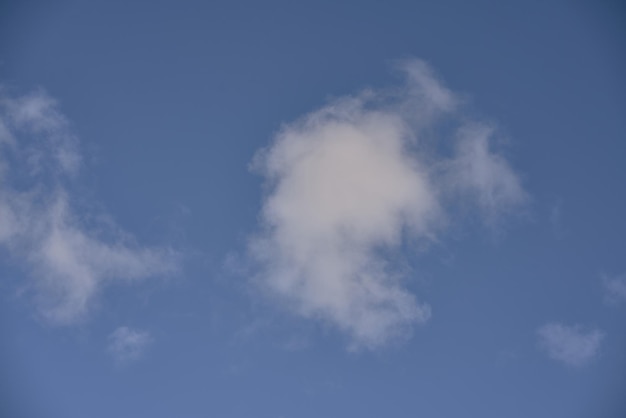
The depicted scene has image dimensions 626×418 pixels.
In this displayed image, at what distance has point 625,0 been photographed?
43188mm

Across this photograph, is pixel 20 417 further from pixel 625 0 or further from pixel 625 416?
pixel 625 0

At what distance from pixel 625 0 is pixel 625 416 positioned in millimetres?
47753

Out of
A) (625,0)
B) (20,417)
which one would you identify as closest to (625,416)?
(625,0)

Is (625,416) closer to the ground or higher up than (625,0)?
closer to the ground

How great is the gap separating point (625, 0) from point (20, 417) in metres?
85.7

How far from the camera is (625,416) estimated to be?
43.2 meters

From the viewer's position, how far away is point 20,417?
44.7m

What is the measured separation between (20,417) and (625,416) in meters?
70.6

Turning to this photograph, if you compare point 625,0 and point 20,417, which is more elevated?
point 625,0
